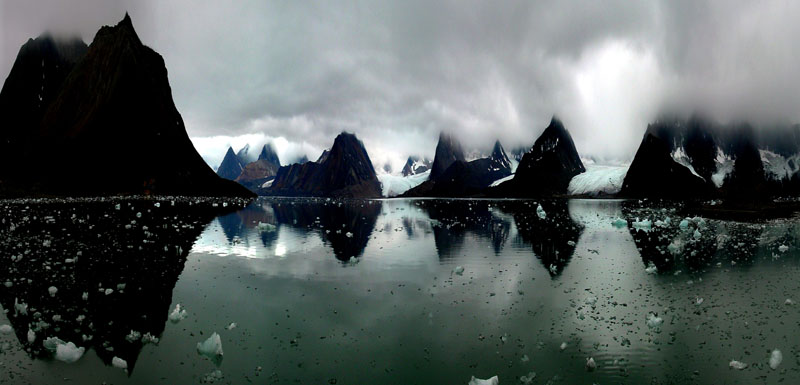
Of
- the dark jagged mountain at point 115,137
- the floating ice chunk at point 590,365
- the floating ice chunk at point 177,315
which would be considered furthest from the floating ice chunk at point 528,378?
the dark jagged mountain at point 115,137

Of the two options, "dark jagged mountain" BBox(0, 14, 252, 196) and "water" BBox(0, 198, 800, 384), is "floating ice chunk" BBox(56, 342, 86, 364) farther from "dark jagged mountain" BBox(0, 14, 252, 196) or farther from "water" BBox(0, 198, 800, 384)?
"dark jagged mountain" BBox(0, 14, 252, 196)

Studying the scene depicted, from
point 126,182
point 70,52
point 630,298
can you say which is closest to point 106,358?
point 630,298

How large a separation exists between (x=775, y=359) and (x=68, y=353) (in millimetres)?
15352

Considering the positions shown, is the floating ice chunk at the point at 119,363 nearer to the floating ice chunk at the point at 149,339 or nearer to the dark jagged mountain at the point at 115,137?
the floating ice chunk at the point at 149,339

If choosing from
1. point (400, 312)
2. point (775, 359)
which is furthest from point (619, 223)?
point (400, 312)

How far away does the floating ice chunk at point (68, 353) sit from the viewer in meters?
9.27

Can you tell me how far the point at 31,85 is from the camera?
15700cm

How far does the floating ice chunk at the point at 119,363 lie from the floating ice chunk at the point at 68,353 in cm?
88

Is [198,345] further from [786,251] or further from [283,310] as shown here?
[786,251]

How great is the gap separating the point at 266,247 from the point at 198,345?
16968mm

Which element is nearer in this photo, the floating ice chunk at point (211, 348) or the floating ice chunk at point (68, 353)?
the floating ice chunk at point (68, 353)

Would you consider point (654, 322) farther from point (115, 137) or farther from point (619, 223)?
point (115, 137)

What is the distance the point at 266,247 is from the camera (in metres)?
26.5

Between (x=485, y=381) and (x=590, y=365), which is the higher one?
(x=485, y=381)
